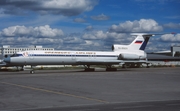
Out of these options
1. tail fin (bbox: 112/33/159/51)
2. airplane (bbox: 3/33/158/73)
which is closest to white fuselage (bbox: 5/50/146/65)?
airplane (bbox: 3/33/158/73)

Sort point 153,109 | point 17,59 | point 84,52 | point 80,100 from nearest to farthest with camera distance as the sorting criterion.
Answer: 1. point 153,109
2. point 80,100
3. point 17,59
4. point 84,52

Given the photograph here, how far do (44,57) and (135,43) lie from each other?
19.2 m

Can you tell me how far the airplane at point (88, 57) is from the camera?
41656 mm

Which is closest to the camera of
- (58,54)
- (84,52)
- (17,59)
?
(17,59)

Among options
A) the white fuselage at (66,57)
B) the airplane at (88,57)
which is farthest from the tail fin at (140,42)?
the white fuselage at (66,57)

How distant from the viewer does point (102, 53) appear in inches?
1957

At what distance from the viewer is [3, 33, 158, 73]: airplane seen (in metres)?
41.7

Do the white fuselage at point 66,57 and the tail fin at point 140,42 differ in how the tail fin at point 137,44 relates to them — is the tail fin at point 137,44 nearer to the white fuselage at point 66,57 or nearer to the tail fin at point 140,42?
the tail fin at point 140,42

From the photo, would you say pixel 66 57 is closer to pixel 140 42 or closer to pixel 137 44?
pixel 137 44

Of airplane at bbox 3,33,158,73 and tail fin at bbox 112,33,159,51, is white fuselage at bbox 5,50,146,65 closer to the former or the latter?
airplane at bbox 3,33,158,73

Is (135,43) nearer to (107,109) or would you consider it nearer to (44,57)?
(44,57)

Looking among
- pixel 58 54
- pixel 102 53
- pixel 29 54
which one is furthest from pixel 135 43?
pixel 29 54

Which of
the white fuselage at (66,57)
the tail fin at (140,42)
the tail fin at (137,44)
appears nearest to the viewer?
the white fuselage at (66,57)

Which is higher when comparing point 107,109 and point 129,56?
point 129,56
